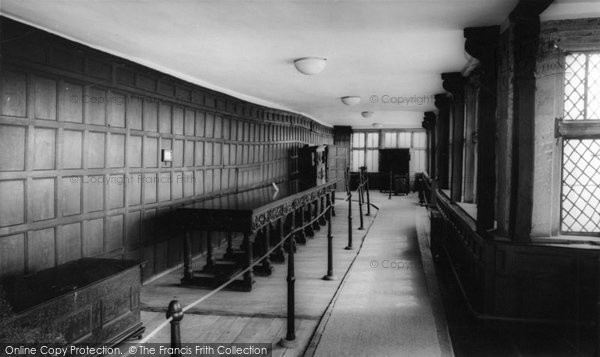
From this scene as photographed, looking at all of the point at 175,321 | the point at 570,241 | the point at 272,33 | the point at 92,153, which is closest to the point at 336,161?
the point at 272,33

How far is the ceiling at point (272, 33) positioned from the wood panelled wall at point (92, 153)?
0.84ft

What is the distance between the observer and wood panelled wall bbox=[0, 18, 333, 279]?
10.8 ft

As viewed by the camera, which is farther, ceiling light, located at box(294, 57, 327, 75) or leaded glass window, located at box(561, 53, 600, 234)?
ceiling light, located at box(294, 57, 327, 75)

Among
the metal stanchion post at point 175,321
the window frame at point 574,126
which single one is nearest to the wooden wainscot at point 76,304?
the metal stanchion post at point 175,321

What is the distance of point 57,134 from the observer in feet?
12.0

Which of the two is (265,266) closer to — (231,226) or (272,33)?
(231,226)

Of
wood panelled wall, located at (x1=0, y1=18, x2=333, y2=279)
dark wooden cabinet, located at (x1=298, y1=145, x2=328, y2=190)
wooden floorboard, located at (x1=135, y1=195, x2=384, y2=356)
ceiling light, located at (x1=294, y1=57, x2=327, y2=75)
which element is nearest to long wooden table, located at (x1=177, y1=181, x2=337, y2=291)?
wooden floorboard, located at (x1=135, y1=195, x2=384, y2=356)

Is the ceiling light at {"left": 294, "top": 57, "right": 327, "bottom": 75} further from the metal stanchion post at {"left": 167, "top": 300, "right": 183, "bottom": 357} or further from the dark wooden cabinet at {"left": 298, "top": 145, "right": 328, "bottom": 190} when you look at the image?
the dark wooden cabinet at {"left": 298, "top": 145, "right": 328, "bottom": 190}

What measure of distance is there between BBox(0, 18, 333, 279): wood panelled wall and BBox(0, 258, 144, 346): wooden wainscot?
57 centimetres

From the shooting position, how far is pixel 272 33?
4.05m

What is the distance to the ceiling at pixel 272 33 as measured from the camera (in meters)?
3.26

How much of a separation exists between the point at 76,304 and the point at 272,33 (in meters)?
2.80

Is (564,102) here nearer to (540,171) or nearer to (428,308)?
(540,171)

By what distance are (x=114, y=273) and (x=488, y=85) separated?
358 cm
